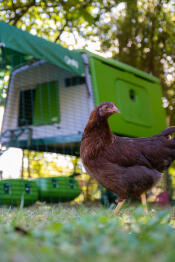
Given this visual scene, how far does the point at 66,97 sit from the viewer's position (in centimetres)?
662

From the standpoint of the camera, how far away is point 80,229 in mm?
1500

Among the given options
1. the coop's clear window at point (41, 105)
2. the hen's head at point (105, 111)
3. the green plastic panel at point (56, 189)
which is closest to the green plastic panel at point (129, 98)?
the coop's clear window at point (41, 105)

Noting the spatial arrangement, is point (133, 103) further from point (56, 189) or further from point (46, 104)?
point (56, 189)

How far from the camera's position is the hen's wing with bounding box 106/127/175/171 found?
3.38 metres

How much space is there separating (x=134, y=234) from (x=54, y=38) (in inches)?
354

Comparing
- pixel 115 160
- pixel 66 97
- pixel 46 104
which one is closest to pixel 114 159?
pixel 115 160

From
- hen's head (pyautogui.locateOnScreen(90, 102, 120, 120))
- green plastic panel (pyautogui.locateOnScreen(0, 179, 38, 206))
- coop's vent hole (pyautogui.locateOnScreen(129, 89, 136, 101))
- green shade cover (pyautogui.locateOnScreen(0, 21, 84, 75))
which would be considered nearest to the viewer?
hen's head (pyautogui.locateOnScreen(90, 102, 120, 120))

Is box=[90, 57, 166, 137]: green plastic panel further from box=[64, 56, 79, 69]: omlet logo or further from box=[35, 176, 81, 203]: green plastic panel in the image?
box=[35, 176, 81, 203]: green plastic panel

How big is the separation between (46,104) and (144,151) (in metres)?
3.69

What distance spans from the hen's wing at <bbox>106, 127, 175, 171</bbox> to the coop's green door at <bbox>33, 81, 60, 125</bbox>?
3.18m

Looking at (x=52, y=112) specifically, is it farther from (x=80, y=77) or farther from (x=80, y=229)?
(x=80, y=229)

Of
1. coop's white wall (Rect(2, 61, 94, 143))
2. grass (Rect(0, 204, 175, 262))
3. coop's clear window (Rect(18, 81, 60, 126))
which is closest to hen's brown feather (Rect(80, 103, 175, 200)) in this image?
grass (Rect(0, 204, 175, 262))

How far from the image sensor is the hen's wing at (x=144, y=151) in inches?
133

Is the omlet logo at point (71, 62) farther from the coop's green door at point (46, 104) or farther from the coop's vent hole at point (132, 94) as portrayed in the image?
the coop's vent hole at point (132, 94)
